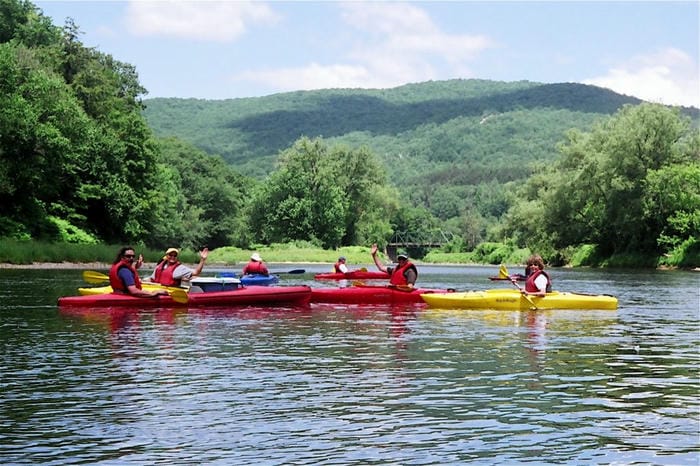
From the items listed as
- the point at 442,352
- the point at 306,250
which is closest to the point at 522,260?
the point at 306,250

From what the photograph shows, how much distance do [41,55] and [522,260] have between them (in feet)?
145

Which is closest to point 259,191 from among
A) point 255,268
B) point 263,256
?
point 263,256

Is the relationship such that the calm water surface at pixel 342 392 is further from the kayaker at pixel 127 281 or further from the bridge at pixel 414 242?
the bridge at pixel 414 242

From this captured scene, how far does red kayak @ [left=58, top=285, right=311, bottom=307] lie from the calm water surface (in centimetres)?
220

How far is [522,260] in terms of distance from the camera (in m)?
87.2

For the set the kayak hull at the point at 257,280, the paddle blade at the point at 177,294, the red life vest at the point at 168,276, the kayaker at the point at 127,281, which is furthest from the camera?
the kayak hull at the point at 257,280

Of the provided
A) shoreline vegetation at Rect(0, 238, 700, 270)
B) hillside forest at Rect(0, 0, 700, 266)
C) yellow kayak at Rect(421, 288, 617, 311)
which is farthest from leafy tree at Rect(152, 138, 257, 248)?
yellow kayak at Rect(421, 288, 617, 311)

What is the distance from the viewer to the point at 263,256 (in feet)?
277

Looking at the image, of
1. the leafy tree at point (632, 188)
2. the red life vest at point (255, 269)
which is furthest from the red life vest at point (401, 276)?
the leafy tree at point (632, 188)

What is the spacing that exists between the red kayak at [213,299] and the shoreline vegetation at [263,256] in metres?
26.0

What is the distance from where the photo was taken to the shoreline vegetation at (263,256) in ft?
165

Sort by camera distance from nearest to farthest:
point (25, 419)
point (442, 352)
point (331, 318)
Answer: point (25, 419) → point (442, 352) → point (331, 318)

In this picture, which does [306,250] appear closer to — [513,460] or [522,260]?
[522,260]

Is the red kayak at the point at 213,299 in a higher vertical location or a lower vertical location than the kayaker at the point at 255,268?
lower
